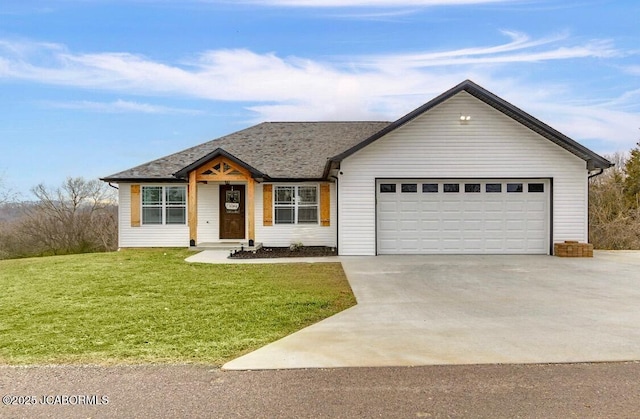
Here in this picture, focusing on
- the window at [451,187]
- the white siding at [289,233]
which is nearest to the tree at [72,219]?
the white siding at [289,233]

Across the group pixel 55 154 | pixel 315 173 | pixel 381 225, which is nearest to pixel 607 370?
pixel 381 225

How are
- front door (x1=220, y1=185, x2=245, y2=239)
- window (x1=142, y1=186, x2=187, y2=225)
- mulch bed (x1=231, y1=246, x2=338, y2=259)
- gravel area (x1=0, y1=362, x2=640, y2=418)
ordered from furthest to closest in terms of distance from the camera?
1. front door (x1=220, y1=185, x2=245, y2=239)
2. window (x1=142, y1=186, x2=187, y2=225)
3. mulch bed (x1=231, y1=246, x2=338, y2=259)
4. gravel area (x1=0, y1=362, x2=640, y2=418)

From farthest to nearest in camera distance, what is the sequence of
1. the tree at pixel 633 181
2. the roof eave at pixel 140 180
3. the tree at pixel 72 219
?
the tree at pixel 633 181 < the tree at pixel 72 219 < the roof eave at pixel 140 180

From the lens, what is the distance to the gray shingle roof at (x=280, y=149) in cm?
1630

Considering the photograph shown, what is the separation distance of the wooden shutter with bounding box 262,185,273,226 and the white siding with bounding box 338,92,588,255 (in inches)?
134

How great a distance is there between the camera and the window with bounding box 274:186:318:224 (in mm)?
16328

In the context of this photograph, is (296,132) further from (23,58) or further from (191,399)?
(191,399)

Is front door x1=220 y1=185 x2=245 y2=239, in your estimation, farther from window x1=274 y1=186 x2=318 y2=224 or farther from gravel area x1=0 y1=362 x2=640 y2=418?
gravel area x1=0 y1=362 x2=640 y2=418

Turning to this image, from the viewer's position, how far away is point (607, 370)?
4320mm

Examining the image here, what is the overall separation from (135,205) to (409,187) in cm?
1026

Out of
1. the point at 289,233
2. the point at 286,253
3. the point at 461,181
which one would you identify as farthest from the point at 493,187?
the point at 289,233

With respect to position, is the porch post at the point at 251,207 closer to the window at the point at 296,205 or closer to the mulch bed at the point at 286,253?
Result: the mulch bed at the point at 286,253

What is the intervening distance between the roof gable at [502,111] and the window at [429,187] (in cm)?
219

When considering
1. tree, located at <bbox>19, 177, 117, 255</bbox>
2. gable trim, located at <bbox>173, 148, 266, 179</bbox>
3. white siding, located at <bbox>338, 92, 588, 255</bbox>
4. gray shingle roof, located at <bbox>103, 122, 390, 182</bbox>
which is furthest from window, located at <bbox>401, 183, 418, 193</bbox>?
tree, located at <bbox>19, 177, 117, 255</bbox>
